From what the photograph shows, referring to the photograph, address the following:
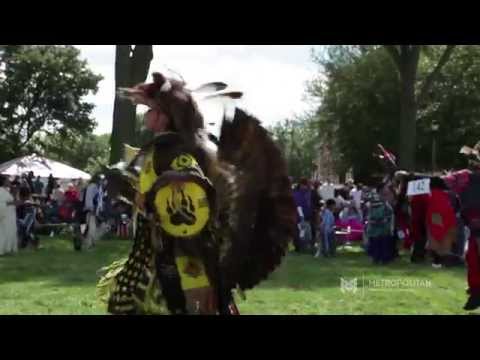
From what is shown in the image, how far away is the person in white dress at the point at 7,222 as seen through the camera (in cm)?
1580

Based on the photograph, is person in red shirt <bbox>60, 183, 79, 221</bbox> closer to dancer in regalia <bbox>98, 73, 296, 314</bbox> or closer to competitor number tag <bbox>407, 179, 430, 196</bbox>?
competitor number tag <bbox>407, 179, 430, 196</bbox>

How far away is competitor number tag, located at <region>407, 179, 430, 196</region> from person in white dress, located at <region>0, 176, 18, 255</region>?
7500 millimetres

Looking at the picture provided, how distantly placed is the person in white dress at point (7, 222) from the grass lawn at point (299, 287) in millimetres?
441

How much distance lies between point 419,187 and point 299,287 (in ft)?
13.3

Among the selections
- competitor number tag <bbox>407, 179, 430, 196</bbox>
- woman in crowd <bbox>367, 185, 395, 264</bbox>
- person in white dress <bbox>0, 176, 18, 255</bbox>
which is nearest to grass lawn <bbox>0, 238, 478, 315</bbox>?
woman in crowd <bbox>367, 185, 395, 264</bbox>

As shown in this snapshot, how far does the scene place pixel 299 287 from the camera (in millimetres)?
10875

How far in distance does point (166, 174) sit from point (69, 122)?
46683mm

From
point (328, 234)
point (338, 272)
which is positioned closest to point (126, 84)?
point (328, 234)

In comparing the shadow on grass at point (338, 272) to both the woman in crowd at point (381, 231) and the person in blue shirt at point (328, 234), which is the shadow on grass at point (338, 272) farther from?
the person in blue shirt at point (328, 234)


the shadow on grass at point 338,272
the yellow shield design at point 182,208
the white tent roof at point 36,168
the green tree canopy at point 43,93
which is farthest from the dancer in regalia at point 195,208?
the green tree canopy at point 43,93

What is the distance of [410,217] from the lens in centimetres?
1505

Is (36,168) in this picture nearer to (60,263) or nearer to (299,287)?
(60,263)

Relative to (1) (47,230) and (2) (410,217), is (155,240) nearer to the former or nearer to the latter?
(2) (410,217)
